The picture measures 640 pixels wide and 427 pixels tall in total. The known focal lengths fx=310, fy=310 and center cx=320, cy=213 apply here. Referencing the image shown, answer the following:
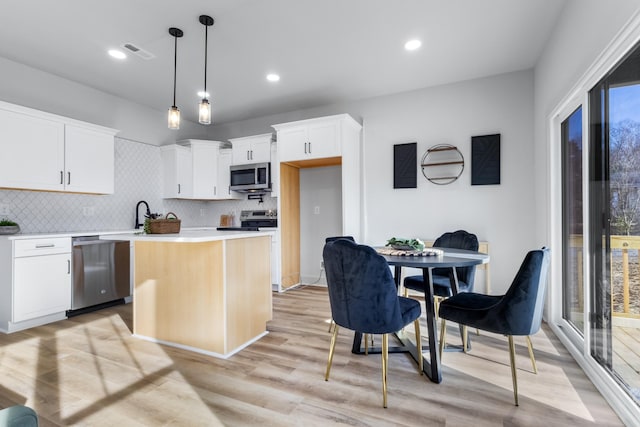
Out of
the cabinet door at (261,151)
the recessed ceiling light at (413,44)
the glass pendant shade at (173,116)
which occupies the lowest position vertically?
the glass pendant shade at (173,116)

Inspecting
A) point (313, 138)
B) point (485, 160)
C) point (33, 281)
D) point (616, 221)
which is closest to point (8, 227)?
point (33, 281)

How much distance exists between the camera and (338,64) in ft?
11.2

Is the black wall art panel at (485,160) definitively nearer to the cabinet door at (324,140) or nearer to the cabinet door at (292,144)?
the cabinet door at (324,140)

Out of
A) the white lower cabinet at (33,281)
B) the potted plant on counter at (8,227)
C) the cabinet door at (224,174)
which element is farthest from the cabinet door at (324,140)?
the potted plant on counter at (8,227)

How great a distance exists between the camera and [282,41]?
297cm

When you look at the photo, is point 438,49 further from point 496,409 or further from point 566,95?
point 496,409

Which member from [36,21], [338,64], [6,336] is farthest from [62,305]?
[338,64]

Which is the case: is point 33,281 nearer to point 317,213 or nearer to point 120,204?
point 120,204

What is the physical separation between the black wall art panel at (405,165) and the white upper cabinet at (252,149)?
1867 millimetres

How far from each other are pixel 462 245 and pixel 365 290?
62.1 inches

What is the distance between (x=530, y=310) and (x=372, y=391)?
1.01 meters

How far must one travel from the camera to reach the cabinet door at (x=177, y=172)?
15.7ft

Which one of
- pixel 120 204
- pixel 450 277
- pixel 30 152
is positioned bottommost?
pixel 450 277

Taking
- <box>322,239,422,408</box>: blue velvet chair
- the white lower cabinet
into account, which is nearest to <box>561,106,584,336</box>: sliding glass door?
<box>322,239,422,408</box>: blue velvet chair
